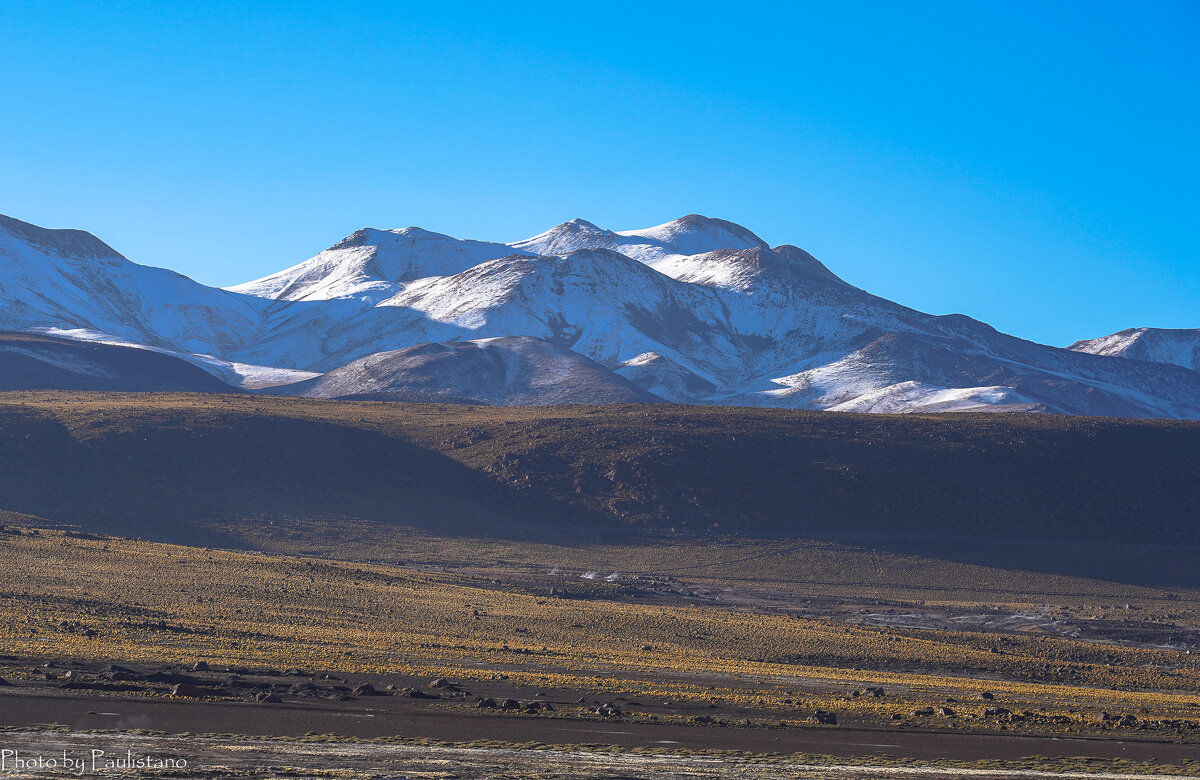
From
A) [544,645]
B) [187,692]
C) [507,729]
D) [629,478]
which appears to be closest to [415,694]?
[507,729]

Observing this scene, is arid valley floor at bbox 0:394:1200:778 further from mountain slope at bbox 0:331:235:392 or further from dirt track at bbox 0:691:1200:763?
mountain slope at bbox 0:331:235:392

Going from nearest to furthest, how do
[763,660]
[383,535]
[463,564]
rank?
[763,660] → [463,564] → [383,535]

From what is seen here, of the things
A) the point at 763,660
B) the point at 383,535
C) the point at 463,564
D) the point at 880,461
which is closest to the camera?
the point at 763,660

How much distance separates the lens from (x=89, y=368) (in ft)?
559

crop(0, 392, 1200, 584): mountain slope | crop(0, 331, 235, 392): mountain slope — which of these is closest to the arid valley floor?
crop(0, 392, 1200, 584): mountain slope

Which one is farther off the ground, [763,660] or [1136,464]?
[1136,464]

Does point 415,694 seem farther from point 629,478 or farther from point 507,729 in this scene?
point 629,478

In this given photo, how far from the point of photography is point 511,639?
154 feet

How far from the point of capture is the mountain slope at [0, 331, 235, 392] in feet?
523

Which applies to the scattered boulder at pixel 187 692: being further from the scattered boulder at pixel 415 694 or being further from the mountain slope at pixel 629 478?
the mountain slope at pixel 629 478

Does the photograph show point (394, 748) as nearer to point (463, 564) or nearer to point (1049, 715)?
point (1049, 715)

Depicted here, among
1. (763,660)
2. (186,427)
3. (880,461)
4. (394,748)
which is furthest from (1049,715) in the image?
(186,427)

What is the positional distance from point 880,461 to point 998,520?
547 inches

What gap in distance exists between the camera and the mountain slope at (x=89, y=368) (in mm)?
159375
